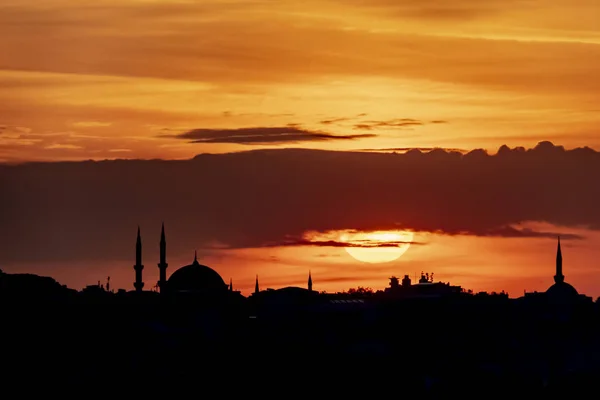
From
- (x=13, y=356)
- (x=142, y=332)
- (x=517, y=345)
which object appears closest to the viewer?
(x=13, y=356)

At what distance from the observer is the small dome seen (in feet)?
646

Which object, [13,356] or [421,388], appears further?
[13,356]

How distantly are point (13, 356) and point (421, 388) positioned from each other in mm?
27712

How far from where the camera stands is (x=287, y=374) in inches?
4995

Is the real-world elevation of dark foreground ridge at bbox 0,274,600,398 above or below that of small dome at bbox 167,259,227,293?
below

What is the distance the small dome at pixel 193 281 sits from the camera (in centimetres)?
19688

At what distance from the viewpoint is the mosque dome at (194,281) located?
196750mm

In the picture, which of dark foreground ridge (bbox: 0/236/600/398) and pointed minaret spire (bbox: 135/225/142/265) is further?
pointed minaret spire (bbox: 135/225/142/265)

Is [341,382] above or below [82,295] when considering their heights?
below

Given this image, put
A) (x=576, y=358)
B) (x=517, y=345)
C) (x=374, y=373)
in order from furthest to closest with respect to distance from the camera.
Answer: (x=517, y=345)
(x=576, y=358)
(x=374, y=373)

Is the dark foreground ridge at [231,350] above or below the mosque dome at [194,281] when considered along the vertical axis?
below

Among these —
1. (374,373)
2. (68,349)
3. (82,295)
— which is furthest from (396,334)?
(374,373)

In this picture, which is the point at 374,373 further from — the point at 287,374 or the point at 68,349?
the point at 68,349

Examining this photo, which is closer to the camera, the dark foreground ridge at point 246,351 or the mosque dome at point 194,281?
the dark foreground ridge at point 246,351
